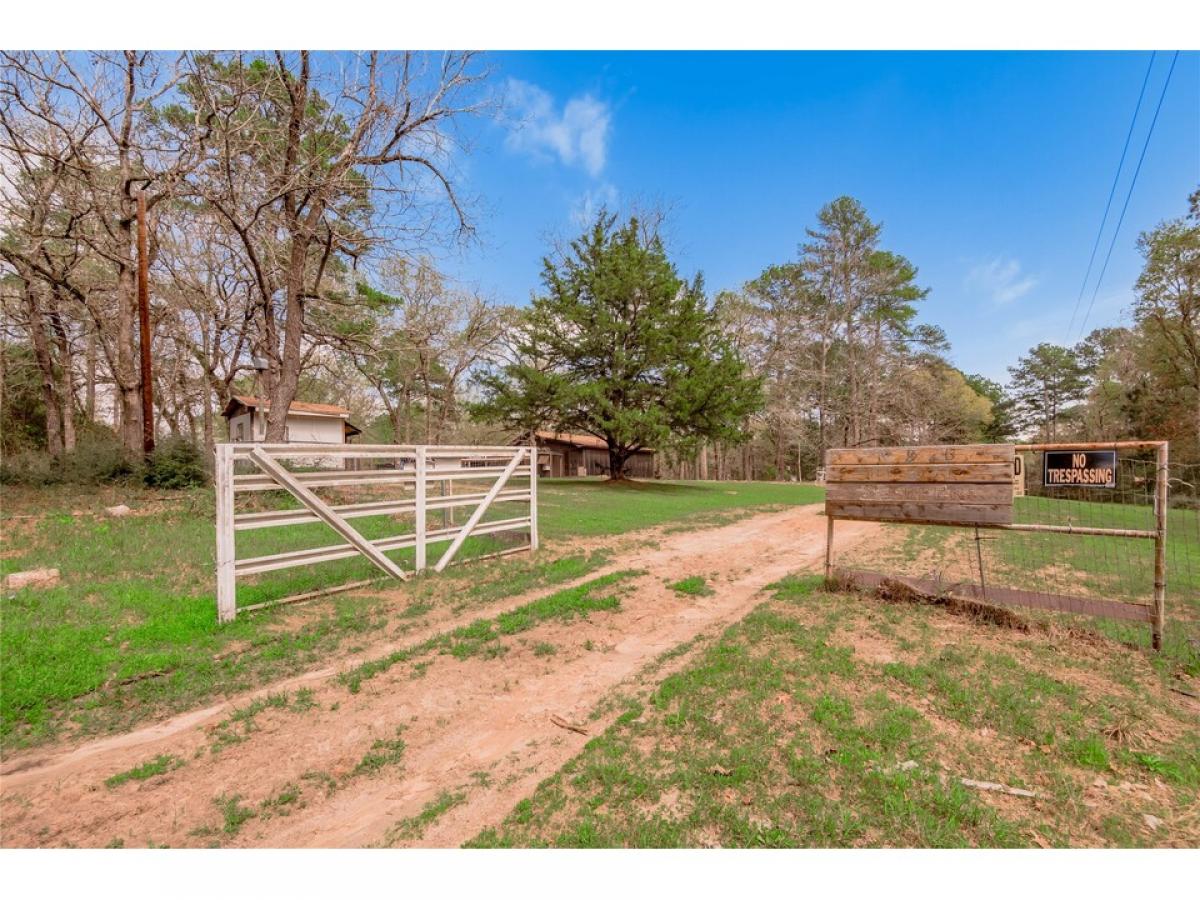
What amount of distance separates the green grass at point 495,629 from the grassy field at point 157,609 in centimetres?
53

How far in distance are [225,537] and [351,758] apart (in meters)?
3.09

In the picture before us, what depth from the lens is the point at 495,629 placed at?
4602 millimetres

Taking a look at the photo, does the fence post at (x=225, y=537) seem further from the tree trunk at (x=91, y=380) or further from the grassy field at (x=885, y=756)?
the tree trunk at (x=91, y=380)

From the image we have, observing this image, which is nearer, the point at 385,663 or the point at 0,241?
the point at 385,663

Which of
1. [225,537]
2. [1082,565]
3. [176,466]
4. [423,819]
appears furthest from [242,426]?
[1082,565]

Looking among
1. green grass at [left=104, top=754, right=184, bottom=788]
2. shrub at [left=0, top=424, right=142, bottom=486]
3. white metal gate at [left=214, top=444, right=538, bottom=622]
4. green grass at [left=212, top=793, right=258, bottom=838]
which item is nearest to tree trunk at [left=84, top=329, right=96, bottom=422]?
shrub at [left=0, top=424, right=142, bottom=486]

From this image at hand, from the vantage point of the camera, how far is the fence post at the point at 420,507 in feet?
20.6

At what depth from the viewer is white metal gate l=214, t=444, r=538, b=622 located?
462 centimetres

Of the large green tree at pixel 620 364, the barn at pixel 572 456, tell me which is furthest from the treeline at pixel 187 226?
the barn at pixel 572 456

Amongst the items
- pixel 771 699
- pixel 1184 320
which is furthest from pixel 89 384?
pixel 1184 320

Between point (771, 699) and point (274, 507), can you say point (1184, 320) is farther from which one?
point (274, 507)

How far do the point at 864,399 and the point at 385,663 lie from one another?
34794mm

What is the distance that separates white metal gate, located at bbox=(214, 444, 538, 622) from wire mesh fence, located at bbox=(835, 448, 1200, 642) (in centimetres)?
517

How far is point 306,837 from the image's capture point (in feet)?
7.14
